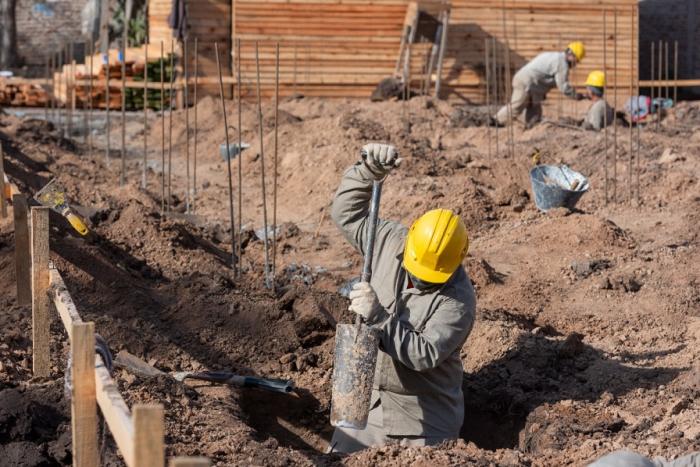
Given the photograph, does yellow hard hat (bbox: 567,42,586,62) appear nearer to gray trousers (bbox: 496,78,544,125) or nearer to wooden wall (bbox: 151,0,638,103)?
gray trousers (bbox: 496,78,544,125)

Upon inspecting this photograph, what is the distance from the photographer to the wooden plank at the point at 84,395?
312cm

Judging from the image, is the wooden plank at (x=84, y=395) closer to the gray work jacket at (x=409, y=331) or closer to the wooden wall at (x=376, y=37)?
the gray work jacket at (x=409, y=331)

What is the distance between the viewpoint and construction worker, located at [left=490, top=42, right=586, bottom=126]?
560 inches

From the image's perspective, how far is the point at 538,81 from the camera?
1447 centimetres

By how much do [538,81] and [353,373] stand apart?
Answer: 1101 centimetres

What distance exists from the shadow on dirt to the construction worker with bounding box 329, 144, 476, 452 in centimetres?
61

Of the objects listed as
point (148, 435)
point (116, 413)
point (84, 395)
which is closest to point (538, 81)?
point (84, 395)

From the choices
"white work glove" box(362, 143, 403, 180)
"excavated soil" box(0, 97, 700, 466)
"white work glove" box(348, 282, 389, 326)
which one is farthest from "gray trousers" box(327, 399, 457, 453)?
"white work glove" box(362, 143, 403, 180)

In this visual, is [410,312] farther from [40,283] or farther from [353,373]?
[40,283]

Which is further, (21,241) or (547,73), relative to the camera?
(547,73)

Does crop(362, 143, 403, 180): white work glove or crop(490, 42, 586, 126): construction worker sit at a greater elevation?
crop(490, 42, 586, 126): construction worker

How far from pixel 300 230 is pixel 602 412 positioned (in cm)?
510

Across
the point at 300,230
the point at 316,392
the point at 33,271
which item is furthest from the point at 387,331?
the point at 300,230

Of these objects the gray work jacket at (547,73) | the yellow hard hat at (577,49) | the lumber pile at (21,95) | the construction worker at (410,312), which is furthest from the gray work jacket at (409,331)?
the lumber pile at (21,95)
